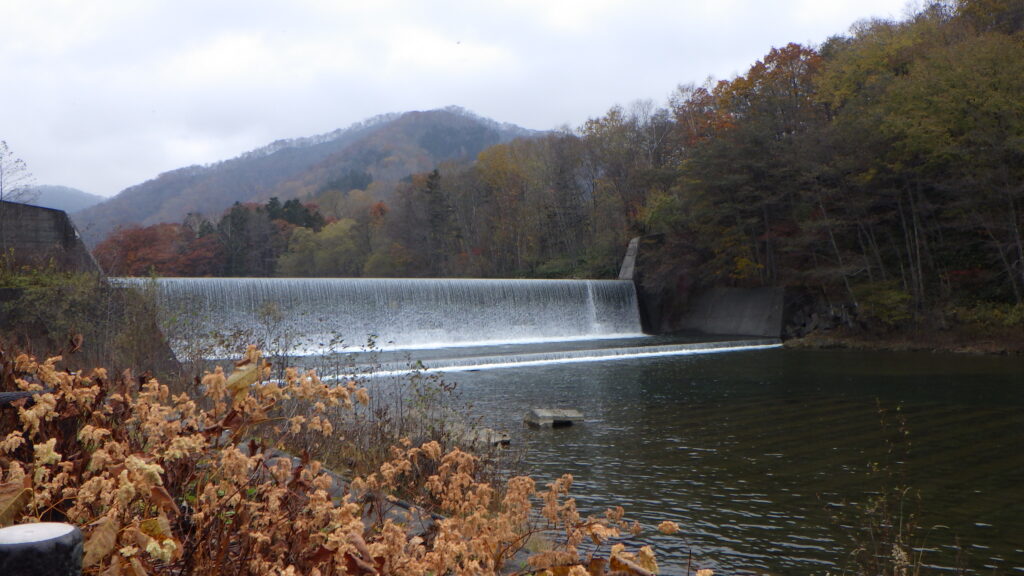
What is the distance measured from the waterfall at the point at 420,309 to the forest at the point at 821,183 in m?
2.46

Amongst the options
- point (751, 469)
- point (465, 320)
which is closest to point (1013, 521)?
point (751, 469)

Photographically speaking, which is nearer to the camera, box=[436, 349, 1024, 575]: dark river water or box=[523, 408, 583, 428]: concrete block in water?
box=[436, 349, 1024, 575]: dark river water

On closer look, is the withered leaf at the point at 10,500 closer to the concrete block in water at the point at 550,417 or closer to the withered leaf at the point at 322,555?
the withered leaf at the point at 322,555

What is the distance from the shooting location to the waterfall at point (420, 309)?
18297 millimetres

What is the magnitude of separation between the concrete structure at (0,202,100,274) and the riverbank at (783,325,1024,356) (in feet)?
59.0

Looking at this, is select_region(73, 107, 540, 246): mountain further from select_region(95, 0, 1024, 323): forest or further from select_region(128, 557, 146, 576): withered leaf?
select_region(128, 557, 146, 576): withered leaf

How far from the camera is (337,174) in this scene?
81.3 metres

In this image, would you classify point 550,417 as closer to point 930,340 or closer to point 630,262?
point 930,340

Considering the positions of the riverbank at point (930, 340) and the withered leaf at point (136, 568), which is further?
the riverbank at point (930, 340)

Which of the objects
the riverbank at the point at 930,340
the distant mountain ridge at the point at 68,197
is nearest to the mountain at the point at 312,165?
the distant mountain ridge at the point at 68,197

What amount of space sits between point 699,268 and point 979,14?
41.6ft

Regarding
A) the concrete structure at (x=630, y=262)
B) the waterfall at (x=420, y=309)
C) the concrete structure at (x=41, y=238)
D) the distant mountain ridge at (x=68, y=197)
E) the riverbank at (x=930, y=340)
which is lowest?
the riverbank at (x=930, y=340)

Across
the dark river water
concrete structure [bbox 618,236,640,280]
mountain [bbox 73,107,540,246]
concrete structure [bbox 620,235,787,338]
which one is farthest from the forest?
mountain [bbox 73,107,540,246]

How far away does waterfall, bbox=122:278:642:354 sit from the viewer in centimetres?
1830
